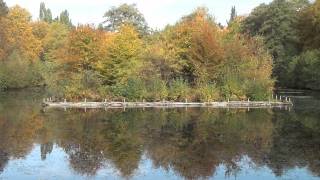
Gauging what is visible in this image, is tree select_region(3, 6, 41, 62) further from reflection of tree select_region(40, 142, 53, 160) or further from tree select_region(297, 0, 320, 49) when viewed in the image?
reflection of tree select_region(40, 142, 53, 160)

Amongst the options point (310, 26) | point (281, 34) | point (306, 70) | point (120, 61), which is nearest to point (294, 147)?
point (120, 61)

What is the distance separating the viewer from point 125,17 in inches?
3573

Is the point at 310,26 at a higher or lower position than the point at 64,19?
lower

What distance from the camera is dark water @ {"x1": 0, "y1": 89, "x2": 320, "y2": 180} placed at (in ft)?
68.9

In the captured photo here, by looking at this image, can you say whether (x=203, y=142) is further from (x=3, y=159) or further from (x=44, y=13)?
(x=44, y=13)

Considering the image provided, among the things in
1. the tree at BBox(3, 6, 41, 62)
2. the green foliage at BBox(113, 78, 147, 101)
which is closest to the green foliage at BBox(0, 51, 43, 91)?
the tree at BBox(3, 6, 41, 62)

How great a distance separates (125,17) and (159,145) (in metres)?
66.3

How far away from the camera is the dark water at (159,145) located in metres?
21.0

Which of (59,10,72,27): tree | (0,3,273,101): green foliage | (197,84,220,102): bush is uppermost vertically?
(59,10,72,27): tree

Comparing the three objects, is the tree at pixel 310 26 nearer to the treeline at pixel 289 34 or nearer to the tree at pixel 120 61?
the treeline at pixel 289 34

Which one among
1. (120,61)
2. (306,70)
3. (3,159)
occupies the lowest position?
(3,159)

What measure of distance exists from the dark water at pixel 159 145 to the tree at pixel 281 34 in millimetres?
43090

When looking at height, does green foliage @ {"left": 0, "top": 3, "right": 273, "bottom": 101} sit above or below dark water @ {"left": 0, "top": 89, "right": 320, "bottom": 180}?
above

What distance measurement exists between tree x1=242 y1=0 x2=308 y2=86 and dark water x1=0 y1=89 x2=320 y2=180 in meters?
43.1
